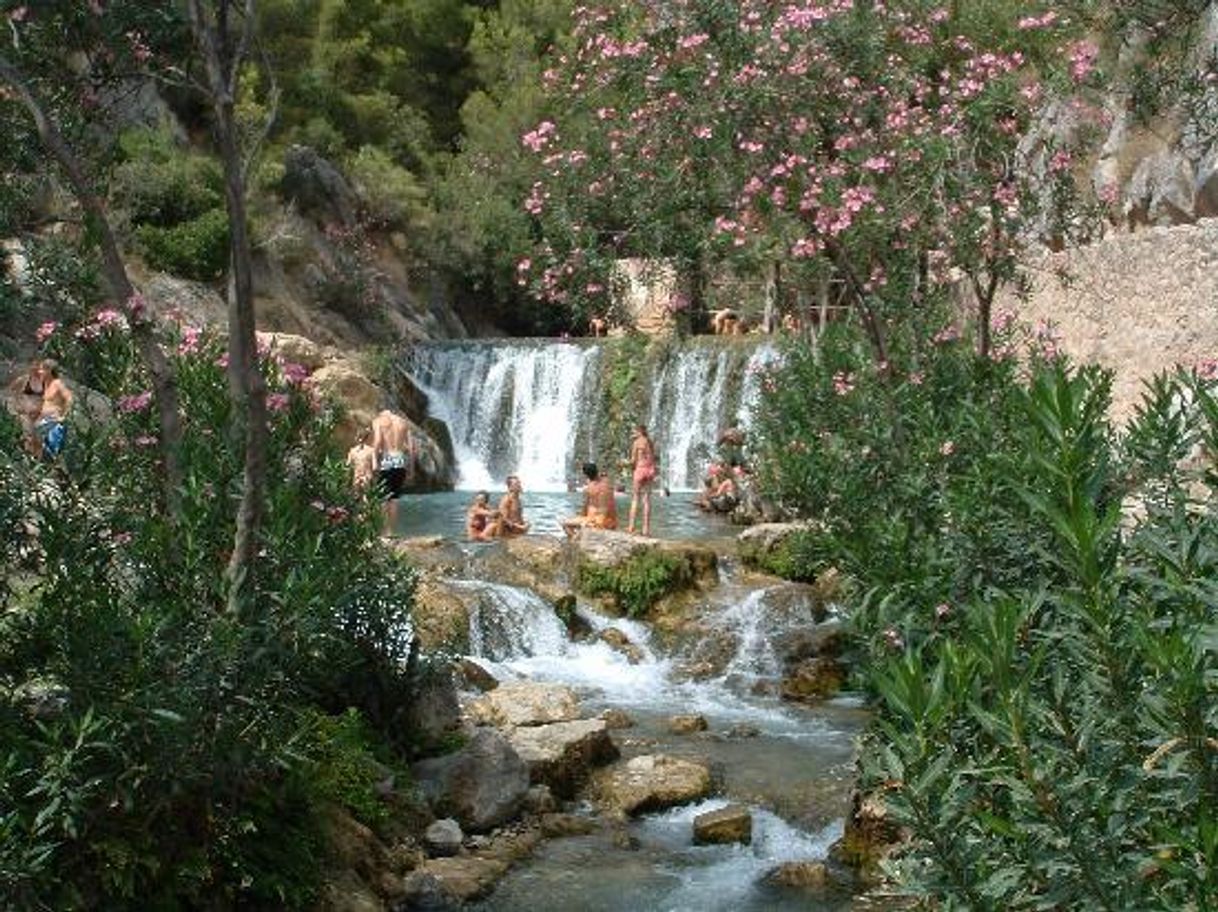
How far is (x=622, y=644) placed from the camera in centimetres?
1403

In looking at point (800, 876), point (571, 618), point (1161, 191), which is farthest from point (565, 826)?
point (1161, 191)

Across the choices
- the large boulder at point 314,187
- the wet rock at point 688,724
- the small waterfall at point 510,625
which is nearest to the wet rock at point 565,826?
the wet rock at point 688,724

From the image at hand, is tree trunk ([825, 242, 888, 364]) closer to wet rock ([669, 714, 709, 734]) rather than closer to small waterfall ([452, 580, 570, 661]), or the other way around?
wet rock ([669, 714, 709, 734])

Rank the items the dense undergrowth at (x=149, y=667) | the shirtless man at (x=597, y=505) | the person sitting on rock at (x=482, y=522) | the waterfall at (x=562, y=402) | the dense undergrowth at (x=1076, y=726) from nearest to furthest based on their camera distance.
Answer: the dense undergrowth at (x=1076, y=726)
the dense undergrowth at (x=149, y=667)
the person sitting on rock at (x=482, y=522)
the shirtless man at (x=597, y=505)
the waterfall at (x=562, y=402)

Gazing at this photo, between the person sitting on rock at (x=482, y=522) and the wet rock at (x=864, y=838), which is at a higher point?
the person sitting on rock at (x=482, y=522)

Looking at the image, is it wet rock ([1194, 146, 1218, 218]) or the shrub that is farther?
the shrub

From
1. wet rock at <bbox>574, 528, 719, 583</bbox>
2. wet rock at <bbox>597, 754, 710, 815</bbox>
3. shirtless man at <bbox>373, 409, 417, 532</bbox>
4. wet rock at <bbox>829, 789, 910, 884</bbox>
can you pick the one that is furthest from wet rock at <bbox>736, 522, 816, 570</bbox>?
wet rock at <bbox>829, 789, 910, 884</bbox>

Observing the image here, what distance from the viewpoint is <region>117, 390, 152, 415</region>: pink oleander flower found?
6.99 metres

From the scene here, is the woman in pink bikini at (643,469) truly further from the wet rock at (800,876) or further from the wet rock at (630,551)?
the wet rock at (800,876)

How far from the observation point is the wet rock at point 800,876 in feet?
26.9

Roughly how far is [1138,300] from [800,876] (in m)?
13.2

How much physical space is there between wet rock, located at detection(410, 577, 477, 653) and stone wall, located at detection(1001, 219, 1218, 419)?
8.65 metres

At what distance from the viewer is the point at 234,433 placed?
6758mm

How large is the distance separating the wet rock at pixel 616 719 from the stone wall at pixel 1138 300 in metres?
8.97
